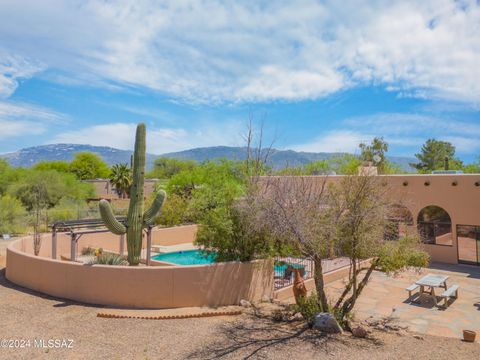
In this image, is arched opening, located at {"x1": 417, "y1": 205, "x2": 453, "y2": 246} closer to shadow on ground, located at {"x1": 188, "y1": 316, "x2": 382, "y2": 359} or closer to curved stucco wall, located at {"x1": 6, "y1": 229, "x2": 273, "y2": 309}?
curved stucco wall, located at {"x1": 6, "y1": 229, "x2": 273, "y2": 309}

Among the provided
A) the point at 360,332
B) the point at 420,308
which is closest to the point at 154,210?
the point at 360,332

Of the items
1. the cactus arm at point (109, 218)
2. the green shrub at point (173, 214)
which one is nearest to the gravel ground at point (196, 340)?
the cactus arm at point (109, 218)

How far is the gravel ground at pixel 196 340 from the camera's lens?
25.8ft

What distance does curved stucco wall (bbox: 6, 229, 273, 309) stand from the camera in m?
10.6

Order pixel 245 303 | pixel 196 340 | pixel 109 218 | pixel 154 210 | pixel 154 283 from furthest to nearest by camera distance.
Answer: pixel 154 210, pixel 109 218, pixel 245 303, pixel 154 283, pixel 196 340

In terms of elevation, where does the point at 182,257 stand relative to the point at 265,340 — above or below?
below

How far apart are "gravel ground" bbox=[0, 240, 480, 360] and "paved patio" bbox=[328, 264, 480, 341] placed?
1.23m

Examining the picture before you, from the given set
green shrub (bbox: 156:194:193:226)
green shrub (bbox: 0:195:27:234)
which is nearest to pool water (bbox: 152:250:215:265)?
green shrub (bbox: 156:194:193:226)

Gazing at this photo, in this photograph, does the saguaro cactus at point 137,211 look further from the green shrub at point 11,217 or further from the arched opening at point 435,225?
the green shrub at point 11,217

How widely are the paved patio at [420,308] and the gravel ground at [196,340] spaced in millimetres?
1233

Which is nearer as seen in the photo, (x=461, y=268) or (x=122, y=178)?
(x=461, y=268)

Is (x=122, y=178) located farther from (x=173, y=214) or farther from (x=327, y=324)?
(x=327, y=324)

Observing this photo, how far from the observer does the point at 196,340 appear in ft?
27.9

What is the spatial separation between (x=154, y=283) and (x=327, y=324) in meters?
5.04
